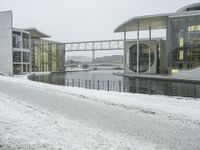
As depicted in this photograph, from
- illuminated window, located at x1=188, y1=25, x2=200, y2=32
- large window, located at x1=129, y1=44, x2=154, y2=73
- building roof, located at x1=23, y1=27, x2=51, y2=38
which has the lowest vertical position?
large window, located at x1=129, y1=44, x2=154, y2=73

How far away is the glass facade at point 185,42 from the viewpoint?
4319 centimetres

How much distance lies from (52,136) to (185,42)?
4278cm

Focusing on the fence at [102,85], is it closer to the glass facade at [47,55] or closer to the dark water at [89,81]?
the dark water at [89,81]

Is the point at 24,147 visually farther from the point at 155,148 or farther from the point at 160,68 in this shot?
the point at 160,68

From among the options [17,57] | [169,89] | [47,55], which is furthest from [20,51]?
[169,89]

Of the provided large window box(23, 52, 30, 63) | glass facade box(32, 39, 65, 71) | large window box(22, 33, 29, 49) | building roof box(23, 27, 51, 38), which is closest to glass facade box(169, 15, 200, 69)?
large window box(23, 52, 30, 63)

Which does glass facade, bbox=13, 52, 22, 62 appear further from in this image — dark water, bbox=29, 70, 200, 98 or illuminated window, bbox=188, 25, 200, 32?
illuminated window, bbox=188, 25, 200, 32

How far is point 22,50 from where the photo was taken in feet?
206

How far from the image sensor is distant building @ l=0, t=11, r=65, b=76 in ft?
180

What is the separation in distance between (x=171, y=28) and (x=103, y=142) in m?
43.6

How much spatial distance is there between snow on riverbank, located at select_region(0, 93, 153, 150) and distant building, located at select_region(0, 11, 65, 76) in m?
46.9

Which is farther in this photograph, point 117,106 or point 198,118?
point 117,106

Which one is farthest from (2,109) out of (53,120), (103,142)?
(103,142)

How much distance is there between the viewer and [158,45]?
5984 centimetres
